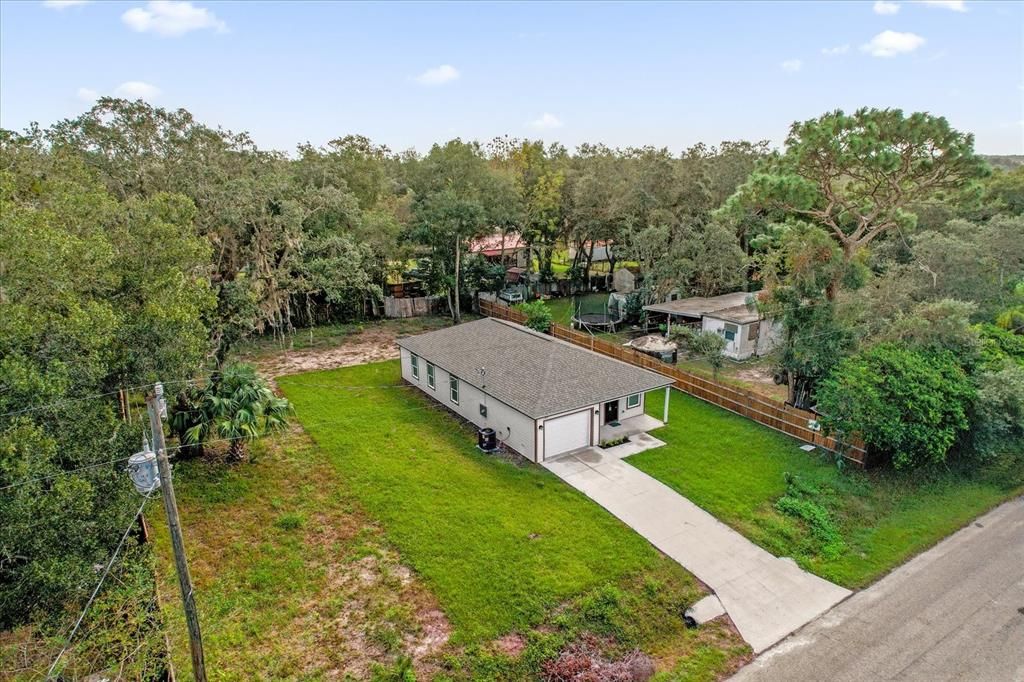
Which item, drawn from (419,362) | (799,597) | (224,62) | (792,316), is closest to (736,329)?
(792,316)

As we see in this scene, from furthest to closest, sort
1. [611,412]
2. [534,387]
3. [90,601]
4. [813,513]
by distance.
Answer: [611,412]
[534,387]
[813,513]
[90,601]

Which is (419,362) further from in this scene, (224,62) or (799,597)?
(799,597)

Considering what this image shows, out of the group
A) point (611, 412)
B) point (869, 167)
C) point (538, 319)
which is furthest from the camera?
point (538, 319)

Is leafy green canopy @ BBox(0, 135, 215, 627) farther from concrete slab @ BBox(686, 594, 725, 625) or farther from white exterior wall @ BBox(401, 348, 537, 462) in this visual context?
concrete slab @ BBox(686, 594, 725, 625)

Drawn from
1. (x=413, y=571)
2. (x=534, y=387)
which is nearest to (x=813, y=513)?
(x=534, y=387)

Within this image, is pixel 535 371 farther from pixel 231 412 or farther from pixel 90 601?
pixel 90 601

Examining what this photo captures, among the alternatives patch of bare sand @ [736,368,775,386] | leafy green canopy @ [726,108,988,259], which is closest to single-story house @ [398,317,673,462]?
patch of bare sand @ [736,368,775,386]
